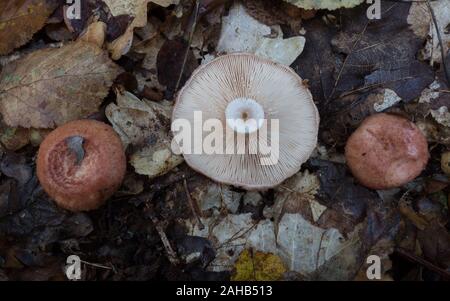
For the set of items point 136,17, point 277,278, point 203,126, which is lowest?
point 277,278

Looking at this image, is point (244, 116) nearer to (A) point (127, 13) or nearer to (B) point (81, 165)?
(B) point (81, 165)

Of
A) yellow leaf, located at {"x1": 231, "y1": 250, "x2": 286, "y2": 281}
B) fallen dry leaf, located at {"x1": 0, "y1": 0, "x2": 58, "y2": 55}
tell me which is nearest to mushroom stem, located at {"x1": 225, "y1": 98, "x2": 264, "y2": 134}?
yellow leaf, located at {"x1": 231, "y1": 250, "x2": 286, "y2": 281}

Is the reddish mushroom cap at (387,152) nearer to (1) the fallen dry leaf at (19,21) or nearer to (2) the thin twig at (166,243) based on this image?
(2) the thin twig at (166,243)

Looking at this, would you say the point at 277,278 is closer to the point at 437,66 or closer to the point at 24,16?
the point at 437,66

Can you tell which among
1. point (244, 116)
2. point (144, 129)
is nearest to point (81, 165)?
point (144, 129)

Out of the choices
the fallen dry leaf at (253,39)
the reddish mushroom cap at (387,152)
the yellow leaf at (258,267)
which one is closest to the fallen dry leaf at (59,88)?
the fallen dry leaf at (253,39)

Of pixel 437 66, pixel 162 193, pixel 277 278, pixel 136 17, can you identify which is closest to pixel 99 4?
pixel 136 17

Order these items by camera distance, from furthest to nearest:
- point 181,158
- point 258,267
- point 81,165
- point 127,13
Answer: point 127,13 → point 181,158 → point 258,267 → point 81,165
